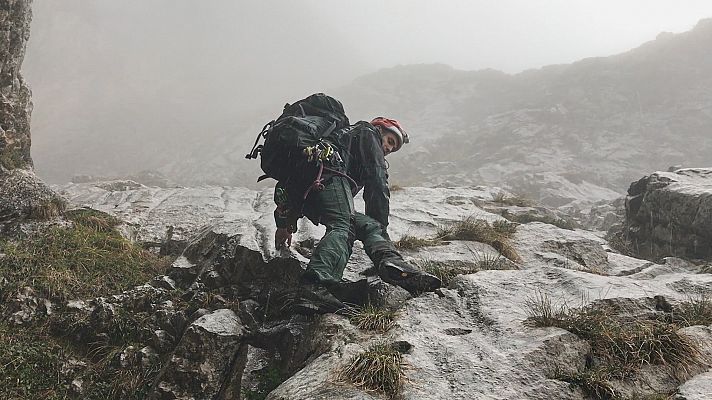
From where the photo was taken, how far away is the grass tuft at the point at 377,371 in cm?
330

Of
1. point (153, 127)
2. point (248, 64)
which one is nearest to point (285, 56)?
point (248, 64)

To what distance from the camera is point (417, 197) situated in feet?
40.2

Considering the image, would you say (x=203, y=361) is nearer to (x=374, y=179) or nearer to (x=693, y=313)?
(x=374, y=179)

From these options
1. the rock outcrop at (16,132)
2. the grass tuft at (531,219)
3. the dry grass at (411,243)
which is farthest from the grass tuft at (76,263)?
the grass tuft at (531,219)

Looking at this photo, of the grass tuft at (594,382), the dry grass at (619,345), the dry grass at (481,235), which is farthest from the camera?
the dry grass at (481,235)

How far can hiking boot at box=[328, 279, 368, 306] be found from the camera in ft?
17.6

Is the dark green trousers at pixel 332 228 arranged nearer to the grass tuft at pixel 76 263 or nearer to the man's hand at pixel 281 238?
the man's hand at pixel 281 238

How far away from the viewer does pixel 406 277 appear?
15.4ft

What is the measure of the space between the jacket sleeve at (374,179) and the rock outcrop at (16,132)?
6273mm

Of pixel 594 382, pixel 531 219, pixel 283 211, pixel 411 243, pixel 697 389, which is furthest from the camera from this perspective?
pixel 531 219

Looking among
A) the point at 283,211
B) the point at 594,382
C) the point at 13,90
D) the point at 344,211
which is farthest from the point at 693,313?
the point at 13,90

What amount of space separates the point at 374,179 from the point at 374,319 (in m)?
1.84

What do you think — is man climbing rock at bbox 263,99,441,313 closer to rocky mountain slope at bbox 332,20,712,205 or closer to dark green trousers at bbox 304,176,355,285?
dark green trousers at bbox 304,176,355,285

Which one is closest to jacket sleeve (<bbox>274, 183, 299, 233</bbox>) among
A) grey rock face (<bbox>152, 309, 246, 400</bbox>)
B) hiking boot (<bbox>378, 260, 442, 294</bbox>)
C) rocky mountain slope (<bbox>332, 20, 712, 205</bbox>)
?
grey rock face (<bbox>152, 309, 246, 400</bbox>)
